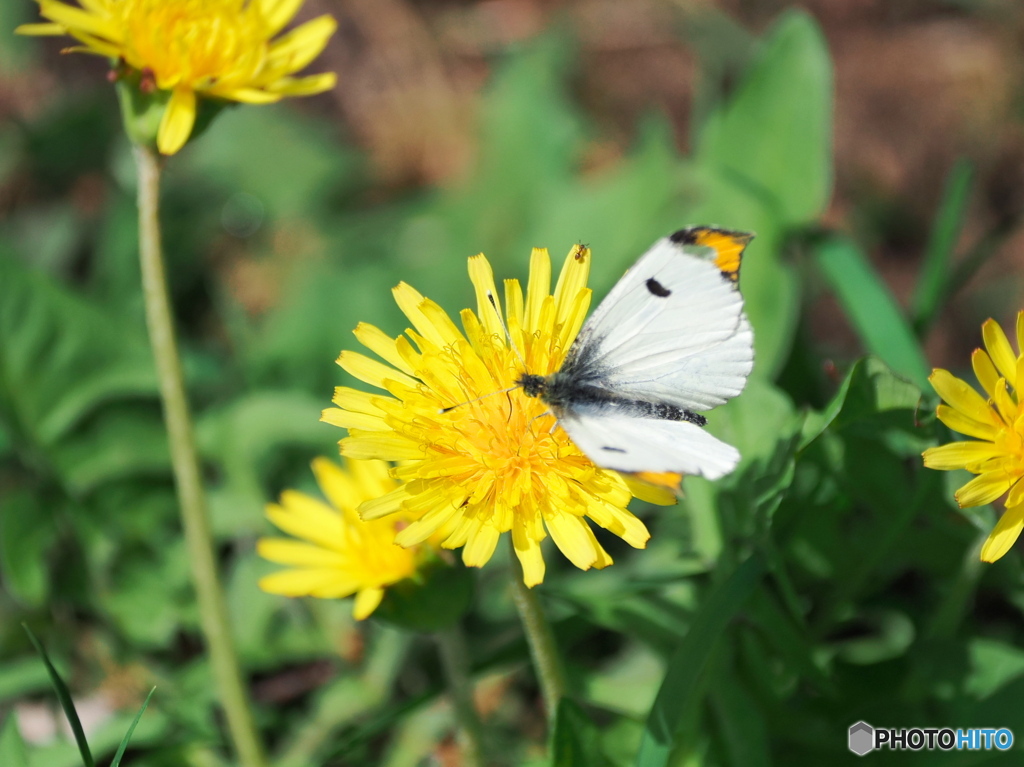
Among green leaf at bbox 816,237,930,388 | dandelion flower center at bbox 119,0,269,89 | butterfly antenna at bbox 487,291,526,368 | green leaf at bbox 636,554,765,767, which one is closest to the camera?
green leaf at bbox 636,554,765,767

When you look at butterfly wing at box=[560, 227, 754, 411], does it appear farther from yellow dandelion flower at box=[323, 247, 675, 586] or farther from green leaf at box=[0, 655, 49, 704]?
green leaf at box=[0, 655, 49, 704]

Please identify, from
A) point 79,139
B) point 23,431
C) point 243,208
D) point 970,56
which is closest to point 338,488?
point 23,431

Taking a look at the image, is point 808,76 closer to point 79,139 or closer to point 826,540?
point 826,540

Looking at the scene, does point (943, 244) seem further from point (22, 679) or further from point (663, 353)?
point (22, 679)

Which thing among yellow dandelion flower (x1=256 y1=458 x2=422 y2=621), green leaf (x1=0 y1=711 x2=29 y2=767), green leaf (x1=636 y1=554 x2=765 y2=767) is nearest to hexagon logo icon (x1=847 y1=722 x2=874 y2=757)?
green leaf (x1=636 y1=554 x2=765 y2=767)

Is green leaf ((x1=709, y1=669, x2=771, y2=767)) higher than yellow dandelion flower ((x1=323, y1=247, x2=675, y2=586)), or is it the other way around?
yellow dandelion flower ((x1=323, y1=247, x2=675, y2=586))
